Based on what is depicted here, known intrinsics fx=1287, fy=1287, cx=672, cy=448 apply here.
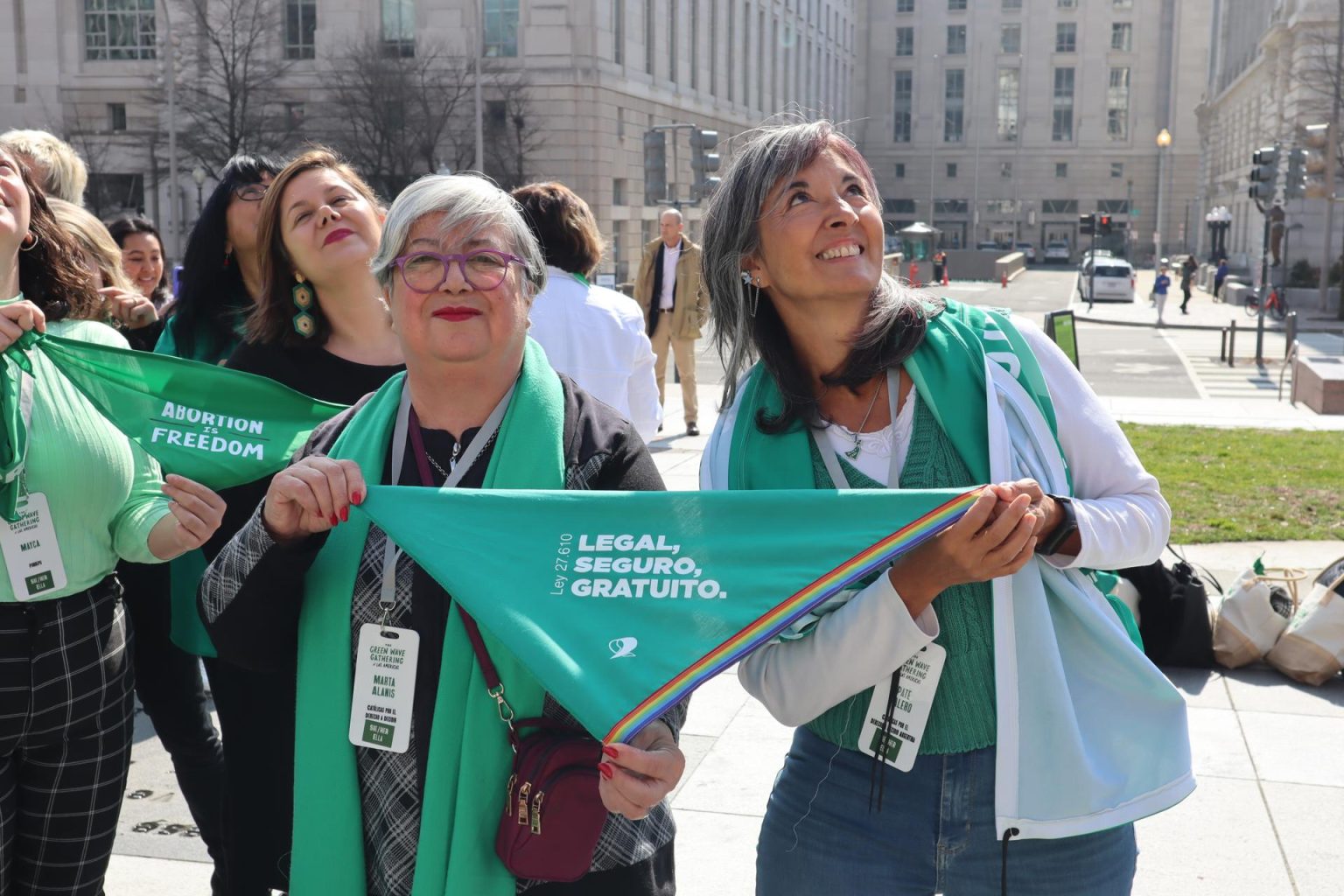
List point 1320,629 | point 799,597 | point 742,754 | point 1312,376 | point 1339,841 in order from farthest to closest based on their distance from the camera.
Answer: point 1312,376
point 1320,629
point 742,754
point 1339,841
point 799,597

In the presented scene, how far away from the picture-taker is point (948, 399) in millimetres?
2469

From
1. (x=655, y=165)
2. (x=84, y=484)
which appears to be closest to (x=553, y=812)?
(x=84, y=484)

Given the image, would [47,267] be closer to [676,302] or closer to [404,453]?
[404,453]

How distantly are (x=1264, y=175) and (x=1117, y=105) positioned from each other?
80039 millimetres

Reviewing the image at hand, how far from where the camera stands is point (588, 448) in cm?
260

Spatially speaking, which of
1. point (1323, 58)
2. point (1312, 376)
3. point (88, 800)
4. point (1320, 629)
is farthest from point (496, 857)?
point (1323, 58)

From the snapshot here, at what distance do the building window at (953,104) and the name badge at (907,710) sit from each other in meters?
103

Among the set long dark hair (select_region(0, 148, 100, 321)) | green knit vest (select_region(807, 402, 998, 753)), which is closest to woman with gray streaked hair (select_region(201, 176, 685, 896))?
green knit vest (select_region(807, 402, 998, 753))

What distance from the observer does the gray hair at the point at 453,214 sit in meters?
2.56

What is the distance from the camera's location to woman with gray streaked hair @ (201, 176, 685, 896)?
237 cm

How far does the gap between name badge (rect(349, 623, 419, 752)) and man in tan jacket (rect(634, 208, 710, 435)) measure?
11.5m

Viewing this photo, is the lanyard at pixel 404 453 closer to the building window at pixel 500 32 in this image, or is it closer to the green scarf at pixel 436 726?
the green scarf at pixel 436 726

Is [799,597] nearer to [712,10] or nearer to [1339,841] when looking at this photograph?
[1339,841]

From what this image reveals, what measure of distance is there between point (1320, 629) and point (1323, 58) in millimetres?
42009
